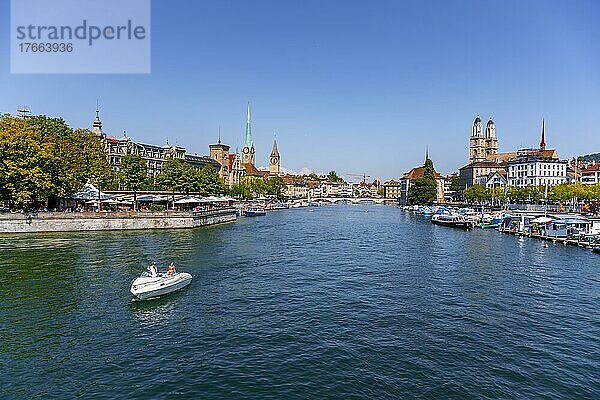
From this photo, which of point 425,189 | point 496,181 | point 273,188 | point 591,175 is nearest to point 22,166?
point 273,188

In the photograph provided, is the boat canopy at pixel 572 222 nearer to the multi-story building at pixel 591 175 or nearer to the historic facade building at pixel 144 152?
the historic facade building at pixel 144 152

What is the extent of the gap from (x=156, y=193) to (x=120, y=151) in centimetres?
4662

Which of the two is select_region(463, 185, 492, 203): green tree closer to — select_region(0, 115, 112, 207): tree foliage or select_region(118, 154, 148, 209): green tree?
select_region(118, 154, 148, 209): green tree

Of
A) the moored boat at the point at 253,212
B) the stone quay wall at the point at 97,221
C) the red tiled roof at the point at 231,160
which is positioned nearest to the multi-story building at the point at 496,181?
the moored boat at the point at 253,212

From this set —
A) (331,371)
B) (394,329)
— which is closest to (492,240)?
(394,329)

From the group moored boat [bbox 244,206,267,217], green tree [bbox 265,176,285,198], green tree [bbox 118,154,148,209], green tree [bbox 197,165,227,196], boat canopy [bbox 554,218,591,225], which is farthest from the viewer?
green tree [bbox 265,176,285,198]

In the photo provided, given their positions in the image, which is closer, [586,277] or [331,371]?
[331,371]

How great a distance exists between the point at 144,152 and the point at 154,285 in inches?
4712

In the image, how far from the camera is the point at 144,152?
456ft

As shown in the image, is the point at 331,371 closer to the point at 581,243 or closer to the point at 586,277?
the point at 586,277

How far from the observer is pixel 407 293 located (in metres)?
31.2

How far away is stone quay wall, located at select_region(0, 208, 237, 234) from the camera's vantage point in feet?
→ 193

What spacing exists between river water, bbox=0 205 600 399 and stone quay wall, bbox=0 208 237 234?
16.6 m

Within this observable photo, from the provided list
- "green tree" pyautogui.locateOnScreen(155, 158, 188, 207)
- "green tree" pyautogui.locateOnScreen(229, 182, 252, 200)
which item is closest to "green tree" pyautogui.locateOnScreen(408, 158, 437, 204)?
"green tree" pyautogui.locateOnScreen(229, 182, 252, 200)
